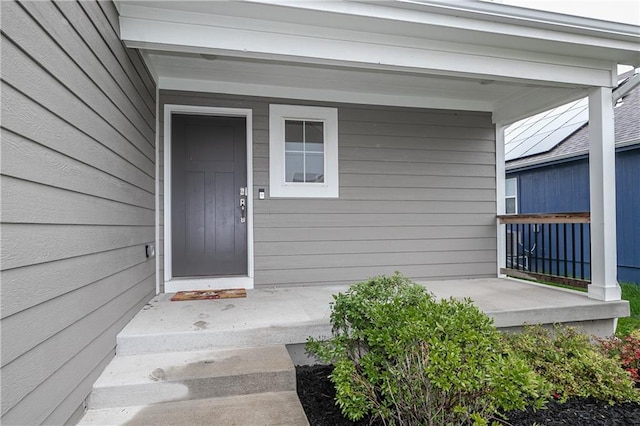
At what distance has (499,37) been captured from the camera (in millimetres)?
2848

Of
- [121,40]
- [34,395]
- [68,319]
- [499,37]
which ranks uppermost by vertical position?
[499,37]

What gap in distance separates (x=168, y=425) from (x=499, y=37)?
11.5ft

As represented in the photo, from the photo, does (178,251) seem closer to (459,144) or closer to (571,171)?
(459,144)

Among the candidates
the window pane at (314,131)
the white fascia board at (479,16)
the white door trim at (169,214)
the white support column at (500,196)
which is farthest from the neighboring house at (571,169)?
the white door trim at (169,214)

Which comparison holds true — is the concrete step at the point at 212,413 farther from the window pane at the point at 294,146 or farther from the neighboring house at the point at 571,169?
the neighboring house at the point at 571,169

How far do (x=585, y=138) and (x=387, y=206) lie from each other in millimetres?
5969

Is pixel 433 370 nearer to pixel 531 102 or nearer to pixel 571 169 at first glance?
pixel 531 102

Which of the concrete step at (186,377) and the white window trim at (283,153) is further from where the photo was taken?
the white window trim at (283,153)

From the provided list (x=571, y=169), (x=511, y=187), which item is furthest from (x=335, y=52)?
(x=511, y=187)

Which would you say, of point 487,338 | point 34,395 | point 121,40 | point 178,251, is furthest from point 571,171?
point 34,395

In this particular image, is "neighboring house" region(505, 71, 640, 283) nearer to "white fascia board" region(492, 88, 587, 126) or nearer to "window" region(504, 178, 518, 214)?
"window" region(504, 178, 518, 214)

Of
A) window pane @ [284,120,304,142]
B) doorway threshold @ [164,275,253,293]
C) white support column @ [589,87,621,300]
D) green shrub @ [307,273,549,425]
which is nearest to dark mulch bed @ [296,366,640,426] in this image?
green shrub @ [307,273,549,425]

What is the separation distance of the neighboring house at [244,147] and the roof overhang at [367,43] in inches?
0.6

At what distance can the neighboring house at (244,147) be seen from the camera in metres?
1.47
